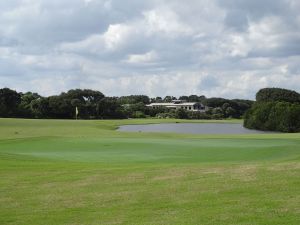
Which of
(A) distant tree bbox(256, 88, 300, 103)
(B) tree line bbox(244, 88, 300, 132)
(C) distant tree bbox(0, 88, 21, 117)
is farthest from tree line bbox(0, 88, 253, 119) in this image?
(B) tree line bbox(244, 88, 300, 132)

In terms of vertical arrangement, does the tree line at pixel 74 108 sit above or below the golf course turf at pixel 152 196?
above

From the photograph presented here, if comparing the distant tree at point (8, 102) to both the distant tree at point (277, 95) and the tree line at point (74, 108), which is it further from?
the distant tree at point (277, 95)

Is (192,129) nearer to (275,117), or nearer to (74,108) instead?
(275,117)

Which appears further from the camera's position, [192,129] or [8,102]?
[8,102]

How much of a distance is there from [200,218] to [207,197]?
7.79 ft

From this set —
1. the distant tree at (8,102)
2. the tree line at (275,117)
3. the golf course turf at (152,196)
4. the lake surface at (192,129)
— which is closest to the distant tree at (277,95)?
the tree line at (275,117)

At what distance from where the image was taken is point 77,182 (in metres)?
17.8

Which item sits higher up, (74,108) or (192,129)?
(74,108)

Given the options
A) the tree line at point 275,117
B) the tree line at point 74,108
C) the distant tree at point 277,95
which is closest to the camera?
the tree line at point 275,117

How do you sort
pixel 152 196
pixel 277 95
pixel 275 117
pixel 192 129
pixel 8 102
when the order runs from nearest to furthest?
pixel 152 196, pixel 192 129, pixel 275 117, pixel 8 102, pixel 277 95

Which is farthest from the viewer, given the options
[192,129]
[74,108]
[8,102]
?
[74,108]

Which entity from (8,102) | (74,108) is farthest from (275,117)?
(8,102)

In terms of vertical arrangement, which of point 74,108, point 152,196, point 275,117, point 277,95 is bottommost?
point 152,196

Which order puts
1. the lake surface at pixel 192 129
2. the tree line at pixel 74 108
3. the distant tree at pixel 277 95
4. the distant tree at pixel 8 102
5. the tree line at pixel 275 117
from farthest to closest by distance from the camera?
1. the distant tree at pixel 277 95
2. the tree line at pixel 74 108
3. the distant tree at pixel 8 102
4. the tree line at pixel 275 117
5. the lake surface at pixel 192 129
